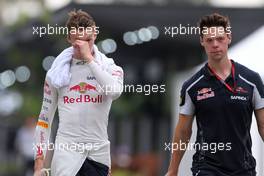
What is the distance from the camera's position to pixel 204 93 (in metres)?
7.96

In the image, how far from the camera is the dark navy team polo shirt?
7.89 metres

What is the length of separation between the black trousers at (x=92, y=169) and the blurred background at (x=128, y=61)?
5089mm

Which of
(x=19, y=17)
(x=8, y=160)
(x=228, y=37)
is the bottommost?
(x=8, y=160)

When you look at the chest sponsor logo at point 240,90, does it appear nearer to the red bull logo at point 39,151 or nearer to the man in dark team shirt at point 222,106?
the man in dark team shirt at point 222,106

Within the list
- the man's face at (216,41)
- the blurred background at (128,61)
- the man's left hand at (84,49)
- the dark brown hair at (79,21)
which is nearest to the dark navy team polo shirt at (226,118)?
the man's face at (216,41)

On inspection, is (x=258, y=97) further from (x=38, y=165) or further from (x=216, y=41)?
(x=38, y=165)

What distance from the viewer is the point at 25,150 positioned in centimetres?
1797

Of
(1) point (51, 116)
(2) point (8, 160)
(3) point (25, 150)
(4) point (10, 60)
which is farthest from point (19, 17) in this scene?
(1) point (51, 116)

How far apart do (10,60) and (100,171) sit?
15.8 meters

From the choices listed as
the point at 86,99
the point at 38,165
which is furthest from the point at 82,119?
the point at 38,165

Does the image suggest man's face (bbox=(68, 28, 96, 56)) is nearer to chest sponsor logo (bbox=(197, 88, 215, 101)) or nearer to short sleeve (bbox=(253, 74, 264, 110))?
chest sponsor logo (bbox=(197, 88, 215, 101))

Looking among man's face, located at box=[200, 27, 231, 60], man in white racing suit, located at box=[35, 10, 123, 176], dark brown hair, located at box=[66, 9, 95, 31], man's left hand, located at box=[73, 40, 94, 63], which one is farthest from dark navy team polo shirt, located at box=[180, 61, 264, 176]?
dark brown hair, located at box=[66, 9, 95, 31]

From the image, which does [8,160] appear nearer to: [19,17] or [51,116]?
[19,17]

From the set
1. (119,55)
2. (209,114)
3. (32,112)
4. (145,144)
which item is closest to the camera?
(209,114)
